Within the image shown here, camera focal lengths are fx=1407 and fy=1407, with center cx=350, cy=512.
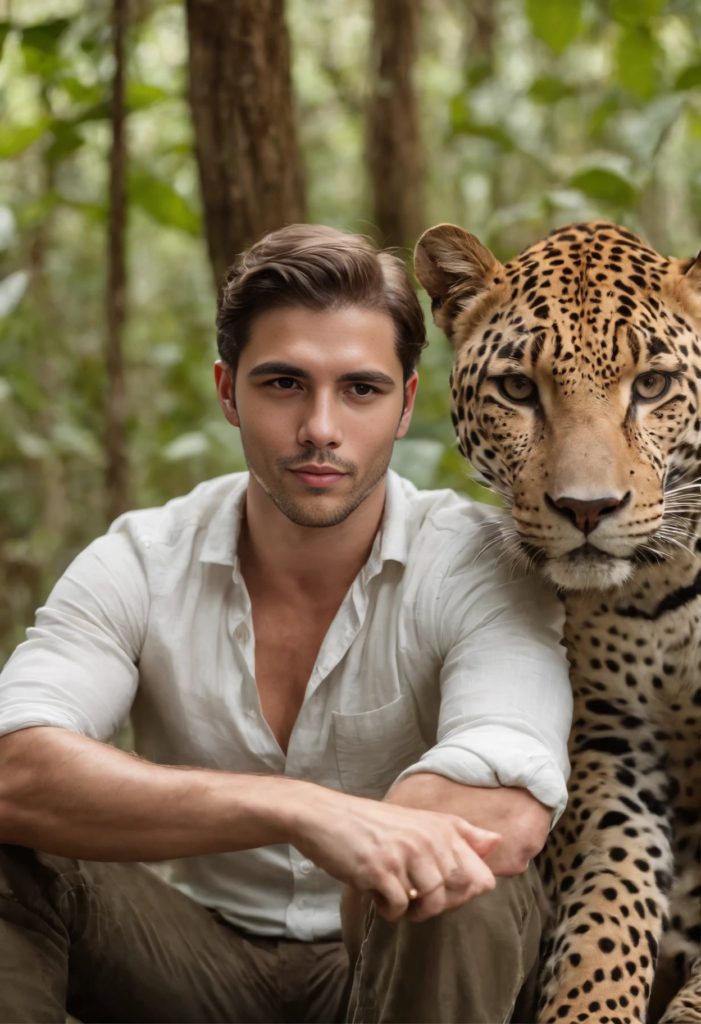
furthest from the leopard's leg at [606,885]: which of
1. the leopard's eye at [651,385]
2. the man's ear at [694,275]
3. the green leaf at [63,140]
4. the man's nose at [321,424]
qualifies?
the green leaf at [63,140]

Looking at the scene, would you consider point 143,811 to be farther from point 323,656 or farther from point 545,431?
point 545,431

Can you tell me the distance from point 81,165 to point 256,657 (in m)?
6.84

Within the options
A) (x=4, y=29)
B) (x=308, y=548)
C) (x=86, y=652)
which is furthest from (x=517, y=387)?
(x=4, y=29)

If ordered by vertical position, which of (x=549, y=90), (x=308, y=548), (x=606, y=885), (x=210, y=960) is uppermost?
(x=549, y=90)

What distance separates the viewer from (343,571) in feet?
11.3

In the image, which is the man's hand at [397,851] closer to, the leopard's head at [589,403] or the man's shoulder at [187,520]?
the leopard's head at [589,403]

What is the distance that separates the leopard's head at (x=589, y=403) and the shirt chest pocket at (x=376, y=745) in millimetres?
530

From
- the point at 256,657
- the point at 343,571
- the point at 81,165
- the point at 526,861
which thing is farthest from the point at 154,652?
the point at 81,165

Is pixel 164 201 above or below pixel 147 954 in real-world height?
above

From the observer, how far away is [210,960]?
338 cm

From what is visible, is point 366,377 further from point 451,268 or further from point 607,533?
point 607,533

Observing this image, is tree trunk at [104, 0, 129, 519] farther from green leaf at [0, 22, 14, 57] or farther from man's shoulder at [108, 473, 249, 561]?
man's shoulder at [108, 473, 249, 561]

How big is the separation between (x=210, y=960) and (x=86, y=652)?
83 cm

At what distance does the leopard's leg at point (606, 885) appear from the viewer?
10.0 feet
